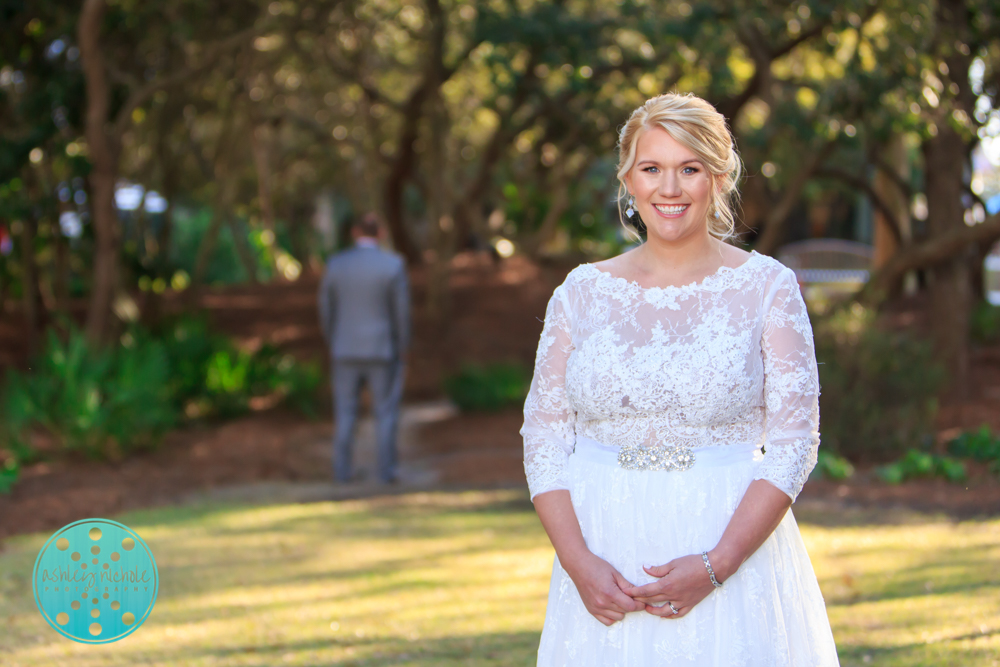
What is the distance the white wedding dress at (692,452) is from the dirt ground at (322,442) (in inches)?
193

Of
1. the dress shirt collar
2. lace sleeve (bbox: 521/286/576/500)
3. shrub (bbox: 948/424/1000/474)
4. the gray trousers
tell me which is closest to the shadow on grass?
lace sleeve (bbox: 521/286/576/500)

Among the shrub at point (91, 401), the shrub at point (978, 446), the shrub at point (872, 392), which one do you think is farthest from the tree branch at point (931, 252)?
the shrub at point (91, 401)

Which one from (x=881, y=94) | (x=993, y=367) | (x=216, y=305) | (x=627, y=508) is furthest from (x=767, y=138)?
(x=216, y=305)

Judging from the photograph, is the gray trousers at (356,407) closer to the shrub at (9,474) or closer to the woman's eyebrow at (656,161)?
the shrub at (9,474)

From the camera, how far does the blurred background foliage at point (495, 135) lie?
26.6 feet

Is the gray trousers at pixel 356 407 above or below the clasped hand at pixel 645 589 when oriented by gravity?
below

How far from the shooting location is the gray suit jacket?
25.8 ft

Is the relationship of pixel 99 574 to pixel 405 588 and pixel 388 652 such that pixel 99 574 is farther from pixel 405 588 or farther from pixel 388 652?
pixel 405 588

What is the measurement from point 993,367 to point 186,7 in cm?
914

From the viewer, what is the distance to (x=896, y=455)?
8.12m

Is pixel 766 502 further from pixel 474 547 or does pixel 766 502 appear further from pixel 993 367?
→ pixel 993 367

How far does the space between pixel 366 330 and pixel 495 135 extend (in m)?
5.28

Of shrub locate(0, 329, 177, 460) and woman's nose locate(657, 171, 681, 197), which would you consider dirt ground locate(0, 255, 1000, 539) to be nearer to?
shrub locate(0, 329, 177, 460)

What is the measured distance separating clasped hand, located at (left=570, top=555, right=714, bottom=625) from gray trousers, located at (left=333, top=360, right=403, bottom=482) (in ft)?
19.2
